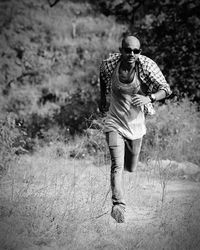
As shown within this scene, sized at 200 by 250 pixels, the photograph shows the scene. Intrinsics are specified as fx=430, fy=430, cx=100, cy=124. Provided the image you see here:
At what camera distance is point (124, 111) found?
15.9 feet

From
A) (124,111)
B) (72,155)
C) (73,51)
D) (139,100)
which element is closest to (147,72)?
(139,100)

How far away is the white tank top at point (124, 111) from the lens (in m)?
4.74

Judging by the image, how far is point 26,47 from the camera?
670 inches

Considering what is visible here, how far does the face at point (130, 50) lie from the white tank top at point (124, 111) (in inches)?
7.7

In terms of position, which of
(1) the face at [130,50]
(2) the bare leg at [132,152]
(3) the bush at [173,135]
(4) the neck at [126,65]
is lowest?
(3) the bush at [173,135]

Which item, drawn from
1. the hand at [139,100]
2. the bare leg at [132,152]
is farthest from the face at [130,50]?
the bare leg at [132,152]

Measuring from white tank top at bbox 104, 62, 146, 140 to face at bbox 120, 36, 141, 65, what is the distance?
19 centimetres

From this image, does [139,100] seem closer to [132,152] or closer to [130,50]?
[130,50]

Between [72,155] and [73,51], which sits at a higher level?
[73,51]

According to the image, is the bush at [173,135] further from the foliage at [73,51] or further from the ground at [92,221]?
the ground at [92,221]

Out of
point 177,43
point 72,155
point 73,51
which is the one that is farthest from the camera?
point 73,51

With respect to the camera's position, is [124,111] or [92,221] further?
[124,111]

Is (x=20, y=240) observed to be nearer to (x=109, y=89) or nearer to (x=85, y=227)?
(x=85, y=227)

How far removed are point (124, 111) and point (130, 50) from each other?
698mm
